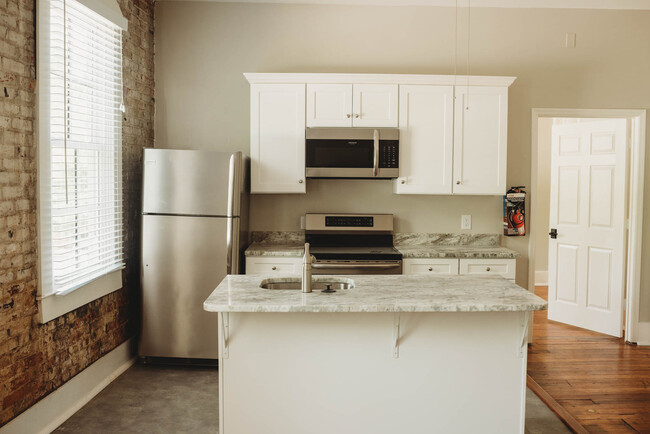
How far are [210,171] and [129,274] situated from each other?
1053 millimetres

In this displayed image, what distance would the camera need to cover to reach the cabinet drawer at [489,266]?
4129mm

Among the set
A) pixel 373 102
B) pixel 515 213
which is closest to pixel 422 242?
pixel 515 213

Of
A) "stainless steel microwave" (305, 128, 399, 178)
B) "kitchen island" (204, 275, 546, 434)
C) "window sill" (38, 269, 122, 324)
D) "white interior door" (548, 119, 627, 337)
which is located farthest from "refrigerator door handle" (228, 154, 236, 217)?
"white interior door" (548, 119, 627, 337)

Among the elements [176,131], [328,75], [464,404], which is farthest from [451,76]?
[464,404]

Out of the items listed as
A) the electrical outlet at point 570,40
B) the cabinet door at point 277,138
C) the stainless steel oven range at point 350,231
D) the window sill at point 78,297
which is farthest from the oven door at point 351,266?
the electrical outlet at point 570,40

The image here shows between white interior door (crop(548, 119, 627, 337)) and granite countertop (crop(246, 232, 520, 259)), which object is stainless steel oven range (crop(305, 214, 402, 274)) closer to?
granite countertop (crop(246, 232, 520, 259))

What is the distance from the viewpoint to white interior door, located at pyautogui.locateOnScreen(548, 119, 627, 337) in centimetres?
472

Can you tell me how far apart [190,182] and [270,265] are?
883mm

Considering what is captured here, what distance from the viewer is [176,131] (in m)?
4.60

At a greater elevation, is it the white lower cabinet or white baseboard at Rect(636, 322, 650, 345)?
the white lower cabinet

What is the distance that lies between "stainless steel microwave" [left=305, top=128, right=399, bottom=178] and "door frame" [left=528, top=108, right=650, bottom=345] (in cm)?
134

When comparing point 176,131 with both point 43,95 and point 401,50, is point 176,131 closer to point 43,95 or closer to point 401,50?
point 43,95

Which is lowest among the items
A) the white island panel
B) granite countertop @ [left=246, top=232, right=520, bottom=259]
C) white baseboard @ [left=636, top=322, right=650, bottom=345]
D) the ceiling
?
white baseboard @ [left=636, top=322, right=650, bottom=345]

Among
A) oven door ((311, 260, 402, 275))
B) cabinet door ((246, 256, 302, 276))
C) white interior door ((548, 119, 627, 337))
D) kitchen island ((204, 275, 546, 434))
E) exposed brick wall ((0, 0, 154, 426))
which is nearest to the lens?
kitchen island ((204, 275, 546, 434))
